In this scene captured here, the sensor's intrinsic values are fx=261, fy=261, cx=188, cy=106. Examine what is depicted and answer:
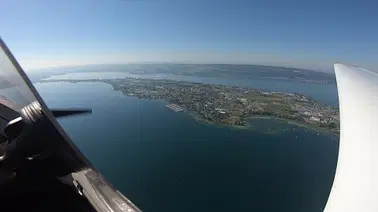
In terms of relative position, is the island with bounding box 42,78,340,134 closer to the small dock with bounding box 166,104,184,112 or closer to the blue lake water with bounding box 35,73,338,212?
the small dock with bounding box 166,104,184,112

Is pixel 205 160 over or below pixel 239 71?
below

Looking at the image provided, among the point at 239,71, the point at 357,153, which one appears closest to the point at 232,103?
the point at 239,71

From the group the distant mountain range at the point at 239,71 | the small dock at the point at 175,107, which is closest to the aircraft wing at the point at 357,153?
the small dock at the point at 175,107

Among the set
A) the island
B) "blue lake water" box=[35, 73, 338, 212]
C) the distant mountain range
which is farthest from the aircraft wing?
the distant mountain range

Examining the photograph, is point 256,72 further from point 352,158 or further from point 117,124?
point 352,158

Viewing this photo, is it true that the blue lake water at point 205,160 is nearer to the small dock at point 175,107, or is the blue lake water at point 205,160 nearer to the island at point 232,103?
the small dock at point 175,107

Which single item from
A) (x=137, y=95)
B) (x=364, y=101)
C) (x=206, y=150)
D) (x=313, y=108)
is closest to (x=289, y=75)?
(x=313, y=108)

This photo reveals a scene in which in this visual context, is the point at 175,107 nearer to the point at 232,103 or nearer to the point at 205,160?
the point at 232,103
